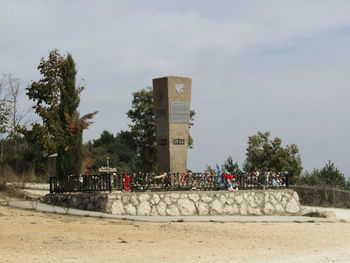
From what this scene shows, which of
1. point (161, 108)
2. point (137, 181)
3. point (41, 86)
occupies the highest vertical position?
point (41, 86)

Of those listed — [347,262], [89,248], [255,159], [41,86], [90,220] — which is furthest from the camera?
[255,159]

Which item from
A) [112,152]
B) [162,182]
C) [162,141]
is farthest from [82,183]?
[112,152]

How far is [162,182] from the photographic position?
2380 centimetres

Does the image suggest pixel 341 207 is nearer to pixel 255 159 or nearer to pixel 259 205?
pixel 259 205

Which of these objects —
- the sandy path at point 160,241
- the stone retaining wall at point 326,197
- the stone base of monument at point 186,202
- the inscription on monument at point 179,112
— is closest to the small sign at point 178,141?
the inscription on monument at point 179,112

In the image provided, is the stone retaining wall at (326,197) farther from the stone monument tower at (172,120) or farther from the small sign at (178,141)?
the small sign at (178,141)

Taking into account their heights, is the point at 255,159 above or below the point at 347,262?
above

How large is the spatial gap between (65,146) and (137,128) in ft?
71.1

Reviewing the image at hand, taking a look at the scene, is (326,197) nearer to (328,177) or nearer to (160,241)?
(328,177)

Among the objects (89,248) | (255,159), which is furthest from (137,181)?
(255,159)

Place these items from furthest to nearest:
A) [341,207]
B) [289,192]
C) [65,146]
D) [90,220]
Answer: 1. [341,207]
2. [65,146]
3. [289,192]
4. [90,220]

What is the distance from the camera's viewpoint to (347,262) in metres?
12.6

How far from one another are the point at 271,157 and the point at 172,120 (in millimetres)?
21305

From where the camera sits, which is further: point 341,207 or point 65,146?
point 341,207
